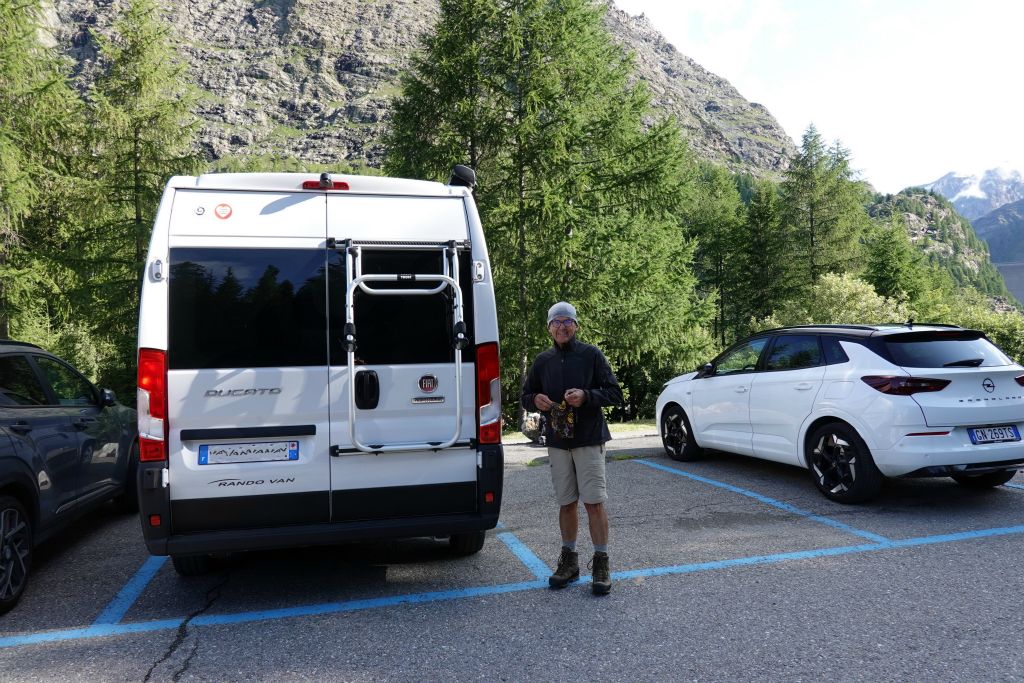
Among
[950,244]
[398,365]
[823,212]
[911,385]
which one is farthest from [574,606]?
[950,244]

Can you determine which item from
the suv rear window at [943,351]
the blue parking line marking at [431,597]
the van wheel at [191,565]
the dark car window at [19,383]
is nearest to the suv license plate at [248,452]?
the blue parking line marking at [431,597]

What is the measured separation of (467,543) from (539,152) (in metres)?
12.8

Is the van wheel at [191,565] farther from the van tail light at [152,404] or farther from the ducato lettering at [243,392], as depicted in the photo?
the ducato lettering at [243,392]

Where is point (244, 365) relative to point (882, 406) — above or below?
above

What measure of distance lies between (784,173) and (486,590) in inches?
1769

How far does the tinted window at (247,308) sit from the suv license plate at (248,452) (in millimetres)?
459

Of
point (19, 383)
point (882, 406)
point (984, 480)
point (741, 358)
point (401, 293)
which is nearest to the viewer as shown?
point (401, 293)

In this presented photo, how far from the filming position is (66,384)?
221 inches

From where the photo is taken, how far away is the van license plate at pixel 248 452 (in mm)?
3867

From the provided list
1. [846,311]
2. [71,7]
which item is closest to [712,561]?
[846,311]

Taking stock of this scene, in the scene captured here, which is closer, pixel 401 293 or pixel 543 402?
pixel 401 293

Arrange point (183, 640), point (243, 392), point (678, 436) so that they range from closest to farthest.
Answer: point (183, 640)
point (243, 392)
point (678, 436)

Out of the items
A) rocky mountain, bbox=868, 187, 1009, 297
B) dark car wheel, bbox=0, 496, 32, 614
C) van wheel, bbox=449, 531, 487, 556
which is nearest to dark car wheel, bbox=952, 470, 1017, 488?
van wheel, bbox=449, 531, 487, 556

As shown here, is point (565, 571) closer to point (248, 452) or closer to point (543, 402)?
point (543, 402)
